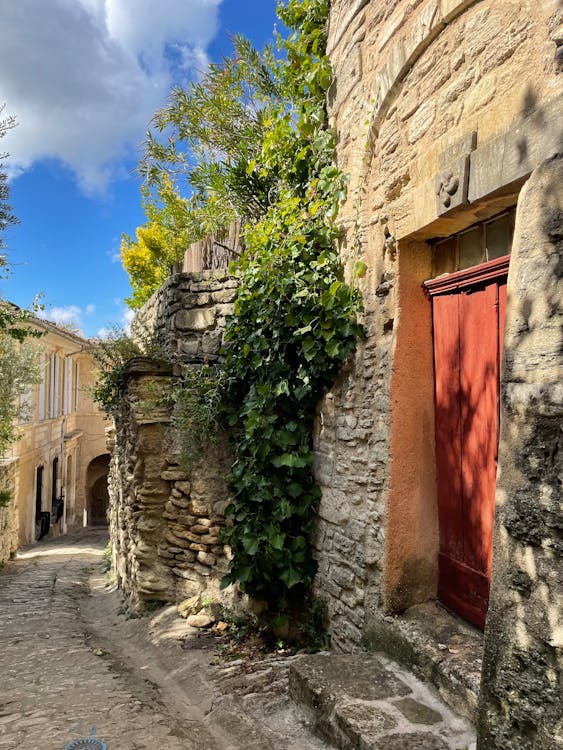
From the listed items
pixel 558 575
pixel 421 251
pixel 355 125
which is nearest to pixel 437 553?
pixel 558 575

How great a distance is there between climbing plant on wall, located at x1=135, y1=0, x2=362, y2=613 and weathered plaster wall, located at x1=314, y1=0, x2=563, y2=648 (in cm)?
15

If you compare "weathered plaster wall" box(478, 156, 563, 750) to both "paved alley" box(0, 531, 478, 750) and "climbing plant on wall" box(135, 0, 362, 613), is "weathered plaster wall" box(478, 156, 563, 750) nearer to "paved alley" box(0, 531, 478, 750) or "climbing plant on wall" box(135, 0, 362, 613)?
"paved alley" box(0, 531, 478, 750)

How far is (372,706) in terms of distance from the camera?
258 centimetres

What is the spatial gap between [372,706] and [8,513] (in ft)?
35.3

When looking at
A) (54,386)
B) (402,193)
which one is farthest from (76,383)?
(402,193)

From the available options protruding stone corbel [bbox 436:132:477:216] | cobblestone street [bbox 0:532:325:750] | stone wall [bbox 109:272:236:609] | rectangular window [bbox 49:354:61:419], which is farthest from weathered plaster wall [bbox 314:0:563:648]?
rectangular window [bbox 49:354:61:419]

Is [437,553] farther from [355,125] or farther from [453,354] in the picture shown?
[355,125]

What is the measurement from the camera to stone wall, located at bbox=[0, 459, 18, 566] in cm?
1081

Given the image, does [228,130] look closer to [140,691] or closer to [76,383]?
[140,691]

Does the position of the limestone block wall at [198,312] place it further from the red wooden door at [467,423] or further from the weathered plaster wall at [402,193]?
the red wooden door at [467,423]

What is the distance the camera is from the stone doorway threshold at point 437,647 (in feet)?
8.21

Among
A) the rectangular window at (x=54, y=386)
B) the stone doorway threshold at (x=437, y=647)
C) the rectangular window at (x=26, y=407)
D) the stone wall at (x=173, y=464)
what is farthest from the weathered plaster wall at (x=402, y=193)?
the rectangular window at (x=54, y=386)

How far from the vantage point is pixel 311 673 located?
2924 millimetres

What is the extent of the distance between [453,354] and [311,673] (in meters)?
1.92
